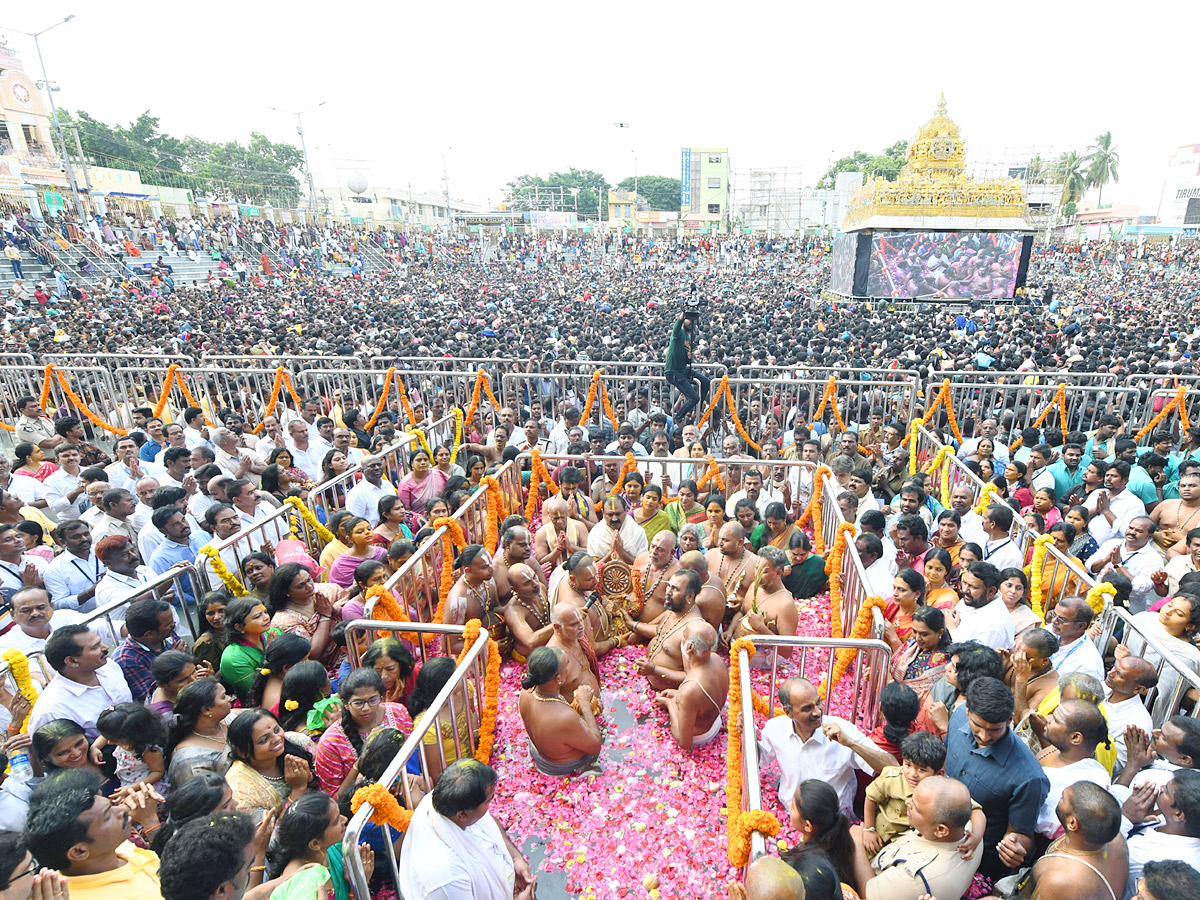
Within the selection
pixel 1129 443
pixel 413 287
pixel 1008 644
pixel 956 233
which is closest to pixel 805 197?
pixel 956 233

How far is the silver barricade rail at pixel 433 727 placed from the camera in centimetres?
258

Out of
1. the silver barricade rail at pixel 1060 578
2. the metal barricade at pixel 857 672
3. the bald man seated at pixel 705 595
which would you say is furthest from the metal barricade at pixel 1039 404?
the metal barricade at pixel 857 672

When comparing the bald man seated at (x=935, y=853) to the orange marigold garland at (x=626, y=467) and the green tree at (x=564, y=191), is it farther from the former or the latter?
the green tree at (x=564, y=191)

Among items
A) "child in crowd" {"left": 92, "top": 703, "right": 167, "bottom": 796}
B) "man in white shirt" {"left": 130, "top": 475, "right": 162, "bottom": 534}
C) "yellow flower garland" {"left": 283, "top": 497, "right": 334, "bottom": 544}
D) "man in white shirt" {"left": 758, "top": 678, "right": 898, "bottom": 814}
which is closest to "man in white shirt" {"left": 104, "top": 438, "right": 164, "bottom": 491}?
"man in white shirt" {"left": 130, "top": 475, "right": 162, "bottom": 534}

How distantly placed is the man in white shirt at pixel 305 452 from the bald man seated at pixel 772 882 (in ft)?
22.8

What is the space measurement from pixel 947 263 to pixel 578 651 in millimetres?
28514

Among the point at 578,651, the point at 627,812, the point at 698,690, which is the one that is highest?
the point at 578,651

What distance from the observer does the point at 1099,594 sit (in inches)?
168

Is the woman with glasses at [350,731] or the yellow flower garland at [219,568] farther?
the yellow flower garland at [219,568]

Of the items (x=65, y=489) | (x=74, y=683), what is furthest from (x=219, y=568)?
(x=65, y=489)

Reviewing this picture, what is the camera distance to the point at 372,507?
655 centimetres

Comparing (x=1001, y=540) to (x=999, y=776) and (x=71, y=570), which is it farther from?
(x=71, y=570)

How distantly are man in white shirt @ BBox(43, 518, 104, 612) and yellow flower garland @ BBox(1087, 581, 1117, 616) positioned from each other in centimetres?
739

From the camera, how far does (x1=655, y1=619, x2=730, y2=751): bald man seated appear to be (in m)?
4.10
